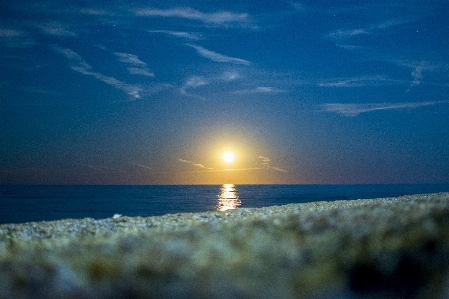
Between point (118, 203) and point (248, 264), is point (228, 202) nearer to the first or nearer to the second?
point (118, 203)

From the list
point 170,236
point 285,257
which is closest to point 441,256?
point 285,257

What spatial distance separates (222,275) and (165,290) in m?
0.08

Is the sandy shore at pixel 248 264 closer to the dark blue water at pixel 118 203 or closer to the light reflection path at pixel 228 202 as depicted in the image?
the dark blue water at pixel 118 203

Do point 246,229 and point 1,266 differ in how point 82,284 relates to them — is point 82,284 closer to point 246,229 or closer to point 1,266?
point 1,266

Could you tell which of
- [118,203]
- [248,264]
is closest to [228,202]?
[118,203]

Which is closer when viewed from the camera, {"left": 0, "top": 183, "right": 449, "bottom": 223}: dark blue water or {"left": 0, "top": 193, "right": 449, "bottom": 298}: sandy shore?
{"left": 0, "top": 193, "right": 449, "bottom": 298}: sandy shore

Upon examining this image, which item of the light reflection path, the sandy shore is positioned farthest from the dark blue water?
the sandy shore

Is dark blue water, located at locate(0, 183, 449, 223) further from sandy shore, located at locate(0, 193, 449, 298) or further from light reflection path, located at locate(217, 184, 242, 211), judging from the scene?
sandy shore, located at locate(0, 193, 449, 298)

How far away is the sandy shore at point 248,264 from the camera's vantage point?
1.59 feet

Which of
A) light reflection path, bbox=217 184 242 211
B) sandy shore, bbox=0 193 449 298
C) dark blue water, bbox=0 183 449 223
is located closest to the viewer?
sandy shore, bbox=0 193 449 298

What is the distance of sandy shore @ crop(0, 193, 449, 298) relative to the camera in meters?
0.48

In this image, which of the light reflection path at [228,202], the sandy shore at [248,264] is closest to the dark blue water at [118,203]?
the light reflection path at [228,202]

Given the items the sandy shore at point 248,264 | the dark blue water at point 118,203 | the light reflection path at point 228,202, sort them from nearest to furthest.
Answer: the sandy shore at point 248,264 < the dark blue water at point 118,203 < the light reflection path at point 228,202

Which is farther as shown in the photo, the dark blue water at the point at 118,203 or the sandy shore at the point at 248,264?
the dark blue water at the point at 118,203
